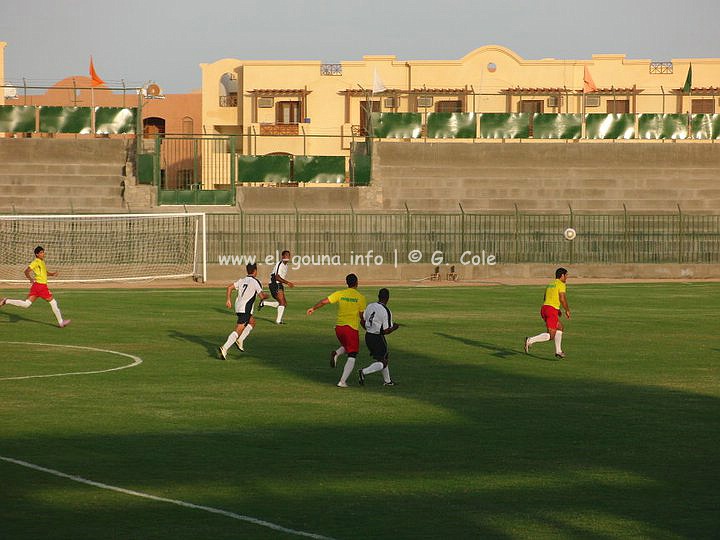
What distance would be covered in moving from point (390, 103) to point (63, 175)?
105ft

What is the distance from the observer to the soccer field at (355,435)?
1172 centimetres

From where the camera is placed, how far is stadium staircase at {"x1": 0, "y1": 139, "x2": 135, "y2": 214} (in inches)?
1991

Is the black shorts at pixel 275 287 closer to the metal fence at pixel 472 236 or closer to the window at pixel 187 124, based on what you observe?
the metal fence at pixel 472 236

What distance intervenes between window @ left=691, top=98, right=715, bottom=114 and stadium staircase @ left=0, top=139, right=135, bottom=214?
43.2 m

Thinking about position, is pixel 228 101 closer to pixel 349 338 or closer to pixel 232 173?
pixel 232 173

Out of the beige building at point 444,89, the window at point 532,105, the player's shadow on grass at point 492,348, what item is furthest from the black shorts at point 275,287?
the window at point 532,105

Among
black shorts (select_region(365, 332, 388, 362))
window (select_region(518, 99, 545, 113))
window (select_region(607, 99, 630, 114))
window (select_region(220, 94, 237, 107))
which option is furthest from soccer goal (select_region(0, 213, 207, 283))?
window (select_region(607, 99, 630, 114))

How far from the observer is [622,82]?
7938cm

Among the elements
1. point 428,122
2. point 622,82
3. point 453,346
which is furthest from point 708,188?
point 453,346

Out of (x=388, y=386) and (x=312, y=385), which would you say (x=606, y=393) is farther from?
(x=312, y=385)

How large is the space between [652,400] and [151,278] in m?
29.1

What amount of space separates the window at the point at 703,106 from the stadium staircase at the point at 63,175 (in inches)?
1700

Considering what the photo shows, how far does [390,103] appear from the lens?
78.9 metres

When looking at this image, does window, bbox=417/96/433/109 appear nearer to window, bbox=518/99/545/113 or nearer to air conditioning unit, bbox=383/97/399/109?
air conditioning unit, bbox=383/97/399/109
